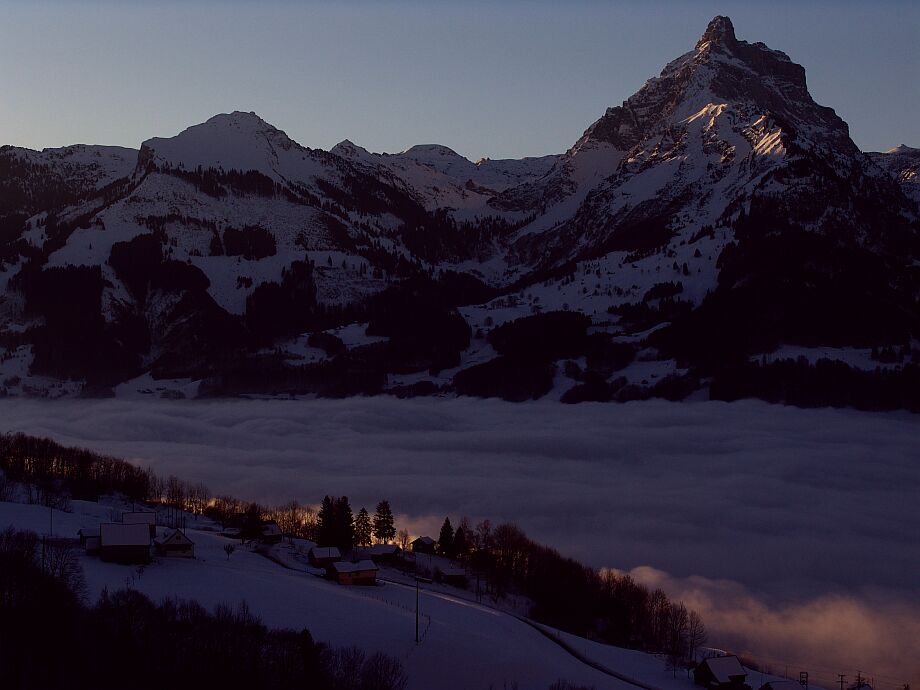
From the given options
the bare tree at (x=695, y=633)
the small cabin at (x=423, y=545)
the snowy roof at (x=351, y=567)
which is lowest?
the bare tree at (x=695, y=633)

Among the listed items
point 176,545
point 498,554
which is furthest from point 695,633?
point 176,545

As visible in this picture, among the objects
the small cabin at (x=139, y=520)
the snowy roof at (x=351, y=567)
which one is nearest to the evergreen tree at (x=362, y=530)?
the snowy roof at (x=351, y=567)

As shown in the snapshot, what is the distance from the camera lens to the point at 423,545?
169125 mm

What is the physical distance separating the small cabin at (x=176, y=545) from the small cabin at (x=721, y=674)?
60121 millimetres

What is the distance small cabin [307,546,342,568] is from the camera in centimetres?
14088

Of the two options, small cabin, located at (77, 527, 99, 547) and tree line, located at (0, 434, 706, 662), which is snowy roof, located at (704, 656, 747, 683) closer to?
tree line, located at (0, 434, 706, 662)

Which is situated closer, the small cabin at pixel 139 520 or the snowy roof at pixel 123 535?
the snowy roof at pixel 123 535

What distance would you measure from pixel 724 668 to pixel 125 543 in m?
65.4

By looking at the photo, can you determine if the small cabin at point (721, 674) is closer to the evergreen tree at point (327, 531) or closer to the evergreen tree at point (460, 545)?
the evergreen tree at point (460, 545)

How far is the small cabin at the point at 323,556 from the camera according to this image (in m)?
141

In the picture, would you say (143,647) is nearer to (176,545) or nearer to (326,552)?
(176,545)

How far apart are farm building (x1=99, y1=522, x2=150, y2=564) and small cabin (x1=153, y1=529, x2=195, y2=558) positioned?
603cm

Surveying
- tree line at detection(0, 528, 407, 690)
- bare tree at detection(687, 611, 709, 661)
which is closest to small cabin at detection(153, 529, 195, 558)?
tree line at detection(0, 528, 407, 690)

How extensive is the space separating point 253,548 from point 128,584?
5045 centimetres
